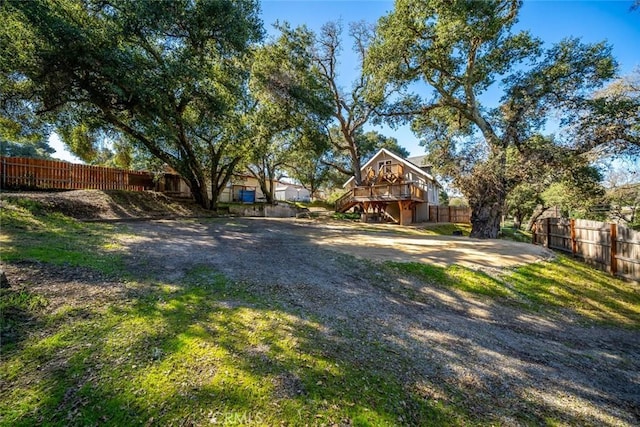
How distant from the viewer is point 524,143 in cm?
1246

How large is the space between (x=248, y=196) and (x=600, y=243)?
25.7m

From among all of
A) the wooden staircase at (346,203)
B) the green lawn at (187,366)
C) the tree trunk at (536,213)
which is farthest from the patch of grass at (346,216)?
the tree trunk at (536,213)

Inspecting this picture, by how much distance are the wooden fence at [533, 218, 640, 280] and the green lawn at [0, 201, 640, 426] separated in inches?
330

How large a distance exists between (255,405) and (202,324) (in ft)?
4.25

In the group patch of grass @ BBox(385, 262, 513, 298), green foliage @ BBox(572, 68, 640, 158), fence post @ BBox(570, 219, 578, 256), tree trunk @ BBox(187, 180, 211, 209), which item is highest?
green foliage @ BBox(572, 68, 640, 158)

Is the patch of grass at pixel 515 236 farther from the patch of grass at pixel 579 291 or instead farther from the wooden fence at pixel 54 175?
the wooden fence at pixel 54 175

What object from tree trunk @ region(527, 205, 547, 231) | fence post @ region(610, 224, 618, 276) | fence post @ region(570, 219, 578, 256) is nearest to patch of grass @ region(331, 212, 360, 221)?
fence post @ region(570, 219, 578, 256)

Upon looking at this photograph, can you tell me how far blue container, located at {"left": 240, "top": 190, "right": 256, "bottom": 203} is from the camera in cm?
2783

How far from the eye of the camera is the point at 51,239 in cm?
560

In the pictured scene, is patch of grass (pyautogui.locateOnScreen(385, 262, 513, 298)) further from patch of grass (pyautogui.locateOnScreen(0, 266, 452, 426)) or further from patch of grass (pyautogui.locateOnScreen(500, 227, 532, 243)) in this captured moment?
patch of grass (pyautogui.locateOnScreen(500, 227, 532, 243))

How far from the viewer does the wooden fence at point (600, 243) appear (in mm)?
7074

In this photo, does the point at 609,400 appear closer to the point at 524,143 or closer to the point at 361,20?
the point at 524,143

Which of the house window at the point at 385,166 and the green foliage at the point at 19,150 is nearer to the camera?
the house window at the point at 385,166

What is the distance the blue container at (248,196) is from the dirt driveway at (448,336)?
21.4 meters
